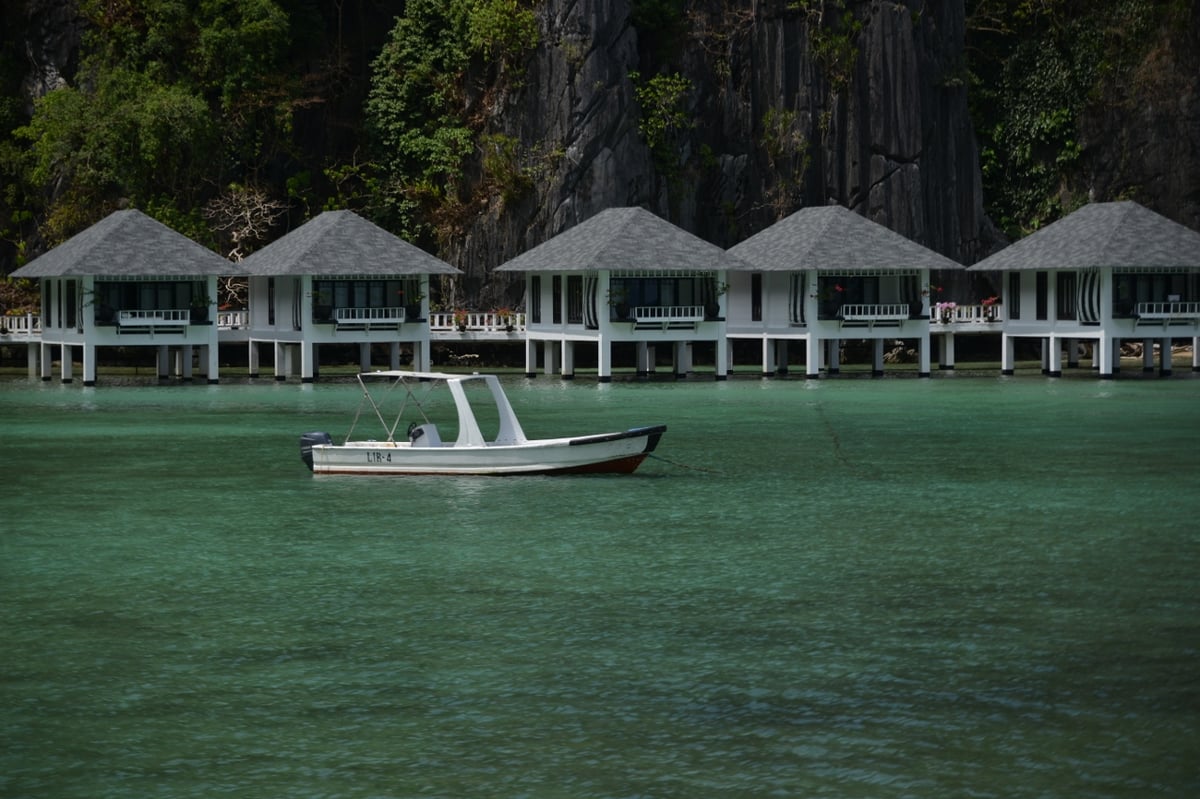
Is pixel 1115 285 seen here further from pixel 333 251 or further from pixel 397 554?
pixel 397 554

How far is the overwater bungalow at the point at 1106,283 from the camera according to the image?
61.8 m

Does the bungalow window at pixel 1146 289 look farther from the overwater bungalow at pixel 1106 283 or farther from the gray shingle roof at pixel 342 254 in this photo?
the gray shingle roof at pixel 342 254

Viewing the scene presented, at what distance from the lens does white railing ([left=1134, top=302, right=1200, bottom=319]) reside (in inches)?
2445

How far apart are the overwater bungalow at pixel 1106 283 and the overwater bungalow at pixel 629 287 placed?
9754mm

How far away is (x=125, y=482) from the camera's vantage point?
3048 centimetres

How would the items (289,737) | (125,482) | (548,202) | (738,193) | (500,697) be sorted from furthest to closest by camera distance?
1. (738,193)
2. (548,202)
3. (125,482)
4. (500,697)
5. (289,737)

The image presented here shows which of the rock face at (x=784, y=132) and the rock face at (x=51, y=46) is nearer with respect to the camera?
the rock face at (x=784, y=132)

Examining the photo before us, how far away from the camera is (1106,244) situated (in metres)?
61.8

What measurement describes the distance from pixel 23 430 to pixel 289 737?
95.7 feet

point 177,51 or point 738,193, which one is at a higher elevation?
point 177,51

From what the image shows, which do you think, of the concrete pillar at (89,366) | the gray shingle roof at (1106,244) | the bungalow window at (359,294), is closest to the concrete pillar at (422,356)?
the bungalow window at (359,294)

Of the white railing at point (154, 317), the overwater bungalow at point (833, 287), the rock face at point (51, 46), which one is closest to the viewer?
the white railing at point (154, 317)

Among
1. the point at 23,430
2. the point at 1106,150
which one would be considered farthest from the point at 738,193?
the point at 23,430

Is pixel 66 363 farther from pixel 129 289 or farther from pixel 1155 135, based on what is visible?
pixel 1155 135
